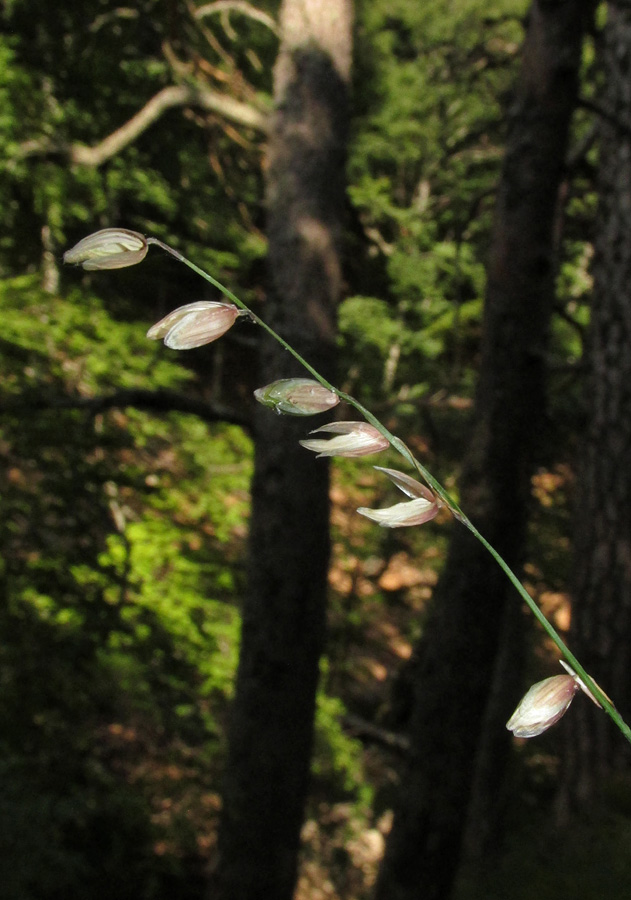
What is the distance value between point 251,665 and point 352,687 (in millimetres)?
5265

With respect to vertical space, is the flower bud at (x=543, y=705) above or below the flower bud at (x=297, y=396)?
below

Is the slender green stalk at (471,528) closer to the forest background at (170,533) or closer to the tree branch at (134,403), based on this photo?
the forest background at (170,533)

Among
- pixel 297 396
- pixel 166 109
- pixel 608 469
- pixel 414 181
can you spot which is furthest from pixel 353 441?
pixel 414 181

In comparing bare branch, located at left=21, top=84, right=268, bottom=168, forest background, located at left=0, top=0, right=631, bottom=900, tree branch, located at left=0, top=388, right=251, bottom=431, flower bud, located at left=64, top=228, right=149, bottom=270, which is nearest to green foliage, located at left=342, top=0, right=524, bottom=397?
forest background, located at left=0, top=0, right=631, bottom=900

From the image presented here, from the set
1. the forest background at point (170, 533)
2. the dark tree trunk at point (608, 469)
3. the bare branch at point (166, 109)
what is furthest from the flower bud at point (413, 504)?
the bare branch at point (166, 109)

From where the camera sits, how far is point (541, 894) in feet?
5.14

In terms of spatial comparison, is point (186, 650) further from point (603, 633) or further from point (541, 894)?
point (541, 894)

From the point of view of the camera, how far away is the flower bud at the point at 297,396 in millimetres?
457

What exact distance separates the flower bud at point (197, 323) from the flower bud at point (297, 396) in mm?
48

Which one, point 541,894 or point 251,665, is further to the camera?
point 251,665

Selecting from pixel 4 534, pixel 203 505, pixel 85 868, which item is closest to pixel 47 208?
pixel 203 505

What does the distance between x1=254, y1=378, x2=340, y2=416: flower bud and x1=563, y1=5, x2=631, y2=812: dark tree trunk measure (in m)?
2.62

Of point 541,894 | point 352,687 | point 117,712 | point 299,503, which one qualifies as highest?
point 299,503

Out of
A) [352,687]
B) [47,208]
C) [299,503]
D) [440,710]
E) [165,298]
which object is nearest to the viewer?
[299,503]
